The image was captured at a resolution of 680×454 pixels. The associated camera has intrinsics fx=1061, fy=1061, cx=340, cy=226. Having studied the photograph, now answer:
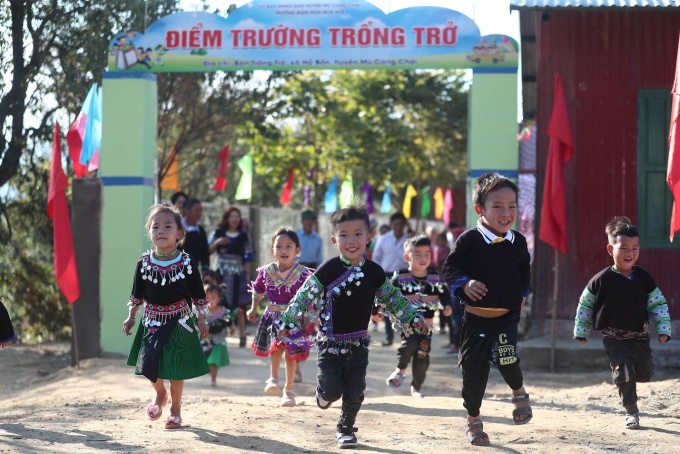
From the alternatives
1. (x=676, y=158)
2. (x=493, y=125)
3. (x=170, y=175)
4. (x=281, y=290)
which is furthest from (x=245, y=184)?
(x=676, y=158)

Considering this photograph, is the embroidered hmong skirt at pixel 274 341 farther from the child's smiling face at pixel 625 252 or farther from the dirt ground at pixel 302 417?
the child's smiling face at pixel 625 252

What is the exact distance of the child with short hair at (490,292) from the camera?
6652mm

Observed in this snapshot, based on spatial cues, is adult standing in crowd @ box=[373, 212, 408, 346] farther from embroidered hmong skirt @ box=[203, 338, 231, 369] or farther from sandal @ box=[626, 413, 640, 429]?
sandal @ box=[626, 413, 640, 429]

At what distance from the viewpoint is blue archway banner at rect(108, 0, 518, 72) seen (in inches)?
462

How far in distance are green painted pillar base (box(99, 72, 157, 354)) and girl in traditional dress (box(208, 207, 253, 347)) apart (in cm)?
122

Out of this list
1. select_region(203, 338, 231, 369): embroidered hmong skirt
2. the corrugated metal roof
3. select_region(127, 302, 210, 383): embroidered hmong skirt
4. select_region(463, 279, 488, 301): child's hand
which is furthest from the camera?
the corrugated metal roof

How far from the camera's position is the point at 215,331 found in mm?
10625

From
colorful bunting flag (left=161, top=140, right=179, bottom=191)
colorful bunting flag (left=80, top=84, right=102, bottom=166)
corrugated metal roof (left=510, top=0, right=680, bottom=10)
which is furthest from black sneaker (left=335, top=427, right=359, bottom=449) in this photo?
colorful bunting flag (left=161, top=140, right=179, bottom=191)

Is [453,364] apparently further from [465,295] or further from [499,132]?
[465,295]

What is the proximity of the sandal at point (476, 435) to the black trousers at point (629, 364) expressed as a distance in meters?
1.33

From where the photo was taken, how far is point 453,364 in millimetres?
13203

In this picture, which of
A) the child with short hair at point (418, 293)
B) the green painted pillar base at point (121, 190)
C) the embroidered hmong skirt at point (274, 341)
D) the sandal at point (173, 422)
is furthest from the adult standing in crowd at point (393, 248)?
the sandal at point (173, 422)

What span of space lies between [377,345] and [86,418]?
7.96 meters

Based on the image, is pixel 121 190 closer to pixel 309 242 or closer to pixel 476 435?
pixel 309 242
